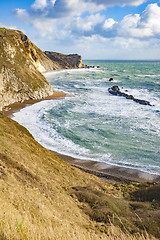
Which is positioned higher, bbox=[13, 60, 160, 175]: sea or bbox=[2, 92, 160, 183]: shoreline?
bbox=[13, 60, 160, 175]: sea

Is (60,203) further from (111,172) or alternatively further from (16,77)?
(16,77)

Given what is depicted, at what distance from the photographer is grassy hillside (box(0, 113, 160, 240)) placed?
5.84 meters

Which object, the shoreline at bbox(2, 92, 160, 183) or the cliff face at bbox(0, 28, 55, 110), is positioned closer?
the shoreline at bbox(2, 92, 160, 183)

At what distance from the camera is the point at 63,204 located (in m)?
10.1

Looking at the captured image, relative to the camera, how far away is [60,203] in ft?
33.2

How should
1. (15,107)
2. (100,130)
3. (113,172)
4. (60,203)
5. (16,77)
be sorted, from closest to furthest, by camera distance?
(60,203)
(113,172)
(100,130)
(15,107)
(16,77)

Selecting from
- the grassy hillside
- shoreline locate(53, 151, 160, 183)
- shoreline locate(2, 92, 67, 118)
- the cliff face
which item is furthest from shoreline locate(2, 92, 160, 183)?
the cliff face

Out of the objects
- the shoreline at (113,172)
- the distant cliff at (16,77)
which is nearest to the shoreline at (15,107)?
the distant cliff at (16,77)

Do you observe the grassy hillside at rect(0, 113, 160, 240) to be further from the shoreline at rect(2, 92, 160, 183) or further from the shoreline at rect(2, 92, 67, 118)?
the shoreline at rect(2, 92, 67, 118)

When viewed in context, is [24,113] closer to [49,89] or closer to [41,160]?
[49,89]

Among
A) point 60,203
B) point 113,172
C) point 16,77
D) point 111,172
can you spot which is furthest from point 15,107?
point 60,203

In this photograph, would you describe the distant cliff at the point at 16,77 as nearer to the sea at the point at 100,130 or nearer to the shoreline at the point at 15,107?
the shoreline at the point at 15,107

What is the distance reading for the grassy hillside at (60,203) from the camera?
5.84 m

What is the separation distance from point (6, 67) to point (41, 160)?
4303cm
